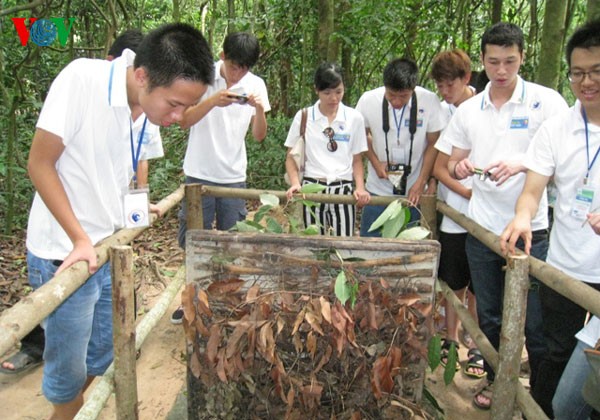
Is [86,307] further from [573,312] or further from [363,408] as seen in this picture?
[573,312]

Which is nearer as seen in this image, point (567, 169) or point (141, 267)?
point (567, 169)

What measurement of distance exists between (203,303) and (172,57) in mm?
920

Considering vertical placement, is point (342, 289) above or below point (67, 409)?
above

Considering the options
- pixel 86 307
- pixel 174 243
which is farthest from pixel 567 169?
pixel 174 243

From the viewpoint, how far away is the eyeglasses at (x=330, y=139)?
3.49 metres

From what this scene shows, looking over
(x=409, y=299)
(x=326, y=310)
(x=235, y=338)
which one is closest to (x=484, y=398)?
(x=409, y=299)

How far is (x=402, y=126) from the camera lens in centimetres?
344

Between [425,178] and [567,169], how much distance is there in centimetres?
141

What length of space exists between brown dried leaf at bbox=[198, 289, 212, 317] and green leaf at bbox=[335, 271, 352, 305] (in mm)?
507

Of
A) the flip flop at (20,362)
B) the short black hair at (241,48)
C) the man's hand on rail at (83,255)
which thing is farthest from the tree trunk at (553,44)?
the flip flop at (20,362)

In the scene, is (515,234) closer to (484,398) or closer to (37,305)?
(484,398)

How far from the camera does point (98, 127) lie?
5.97ft

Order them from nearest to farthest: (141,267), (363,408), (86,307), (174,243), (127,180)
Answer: (86,307) → (127,180) → (363,408) → (141,267) → (174,243)

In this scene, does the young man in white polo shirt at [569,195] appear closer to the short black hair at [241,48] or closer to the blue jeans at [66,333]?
the blue jeans at [66,333]
